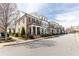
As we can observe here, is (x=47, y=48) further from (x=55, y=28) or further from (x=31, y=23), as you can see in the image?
(x=31, y=23)

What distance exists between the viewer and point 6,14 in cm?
282

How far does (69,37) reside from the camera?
286 centimetres

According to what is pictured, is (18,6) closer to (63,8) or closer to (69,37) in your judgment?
(63,8)

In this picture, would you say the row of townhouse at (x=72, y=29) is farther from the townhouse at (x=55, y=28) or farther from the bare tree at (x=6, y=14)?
the bare tree at (x=6, y=14)

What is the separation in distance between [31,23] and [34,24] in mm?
51

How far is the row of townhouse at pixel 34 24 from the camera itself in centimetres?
283

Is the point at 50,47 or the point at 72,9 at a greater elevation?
the point at 72,9

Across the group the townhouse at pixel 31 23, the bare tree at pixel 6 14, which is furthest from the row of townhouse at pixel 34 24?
the bare tree at pixel 6 14

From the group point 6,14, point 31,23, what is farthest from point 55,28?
point 6,14

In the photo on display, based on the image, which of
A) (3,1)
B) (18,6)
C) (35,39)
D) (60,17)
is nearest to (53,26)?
(60,17)

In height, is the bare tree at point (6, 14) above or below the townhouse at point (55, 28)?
above

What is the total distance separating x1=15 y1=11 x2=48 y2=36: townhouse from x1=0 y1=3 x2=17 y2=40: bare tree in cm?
11

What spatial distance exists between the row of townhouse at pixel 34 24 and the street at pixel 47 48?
15 cm

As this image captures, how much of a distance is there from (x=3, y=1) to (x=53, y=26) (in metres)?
0.89
